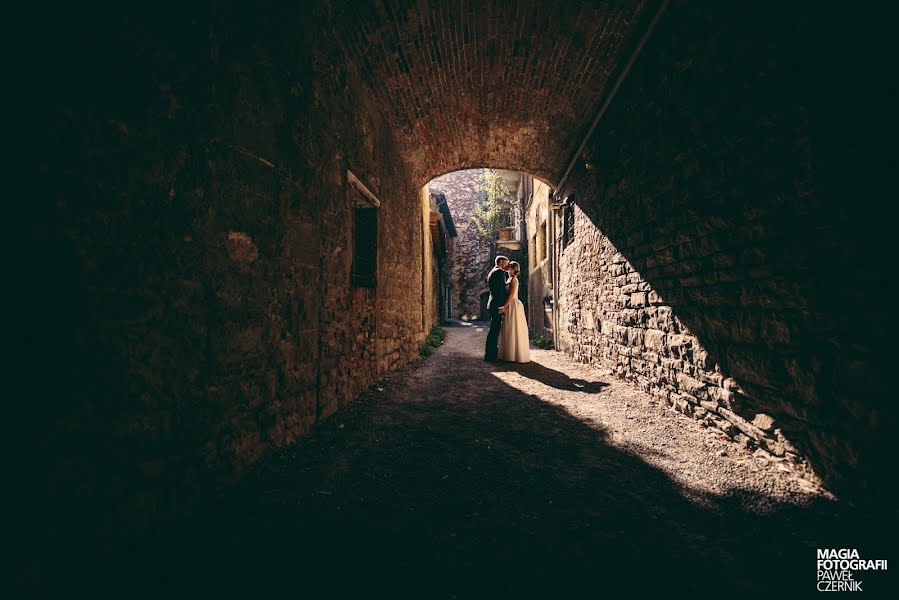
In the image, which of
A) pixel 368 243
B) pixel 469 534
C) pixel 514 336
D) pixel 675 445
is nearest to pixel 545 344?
pixel 514 336

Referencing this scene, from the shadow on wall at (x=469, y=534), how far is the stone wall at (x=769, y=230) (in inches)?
23.3

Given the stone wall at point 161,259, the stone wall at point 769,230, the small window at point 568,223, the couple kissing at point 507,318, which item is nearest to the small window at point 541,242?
the small window at point 568,223

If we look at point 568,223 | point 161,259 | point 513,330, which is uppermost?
point 568,223

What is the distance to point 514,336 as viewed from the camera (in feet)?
21.9

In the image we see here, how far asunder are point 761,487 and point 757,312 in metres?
1.05

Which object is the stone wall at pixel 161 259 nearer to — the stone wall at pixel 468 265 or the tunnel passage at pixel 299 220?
the tunnel passage at pixel 299 220

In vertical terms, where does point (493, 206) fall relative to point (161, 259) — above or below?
above

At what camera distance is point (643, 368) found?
394cm

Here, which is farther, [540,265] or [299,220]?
[540,265]

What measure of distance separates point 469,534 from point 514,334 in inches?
203

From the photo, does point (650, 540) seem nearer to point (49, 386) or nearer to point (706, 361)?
point (706, 361)

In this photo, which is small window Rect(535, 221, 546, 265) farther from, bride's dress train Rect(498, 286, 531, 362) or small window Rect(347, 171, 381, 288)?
small window Rect(347, 171, 381, 288)

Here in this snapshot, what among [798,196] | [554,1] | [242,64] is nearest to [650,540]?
[798,196]

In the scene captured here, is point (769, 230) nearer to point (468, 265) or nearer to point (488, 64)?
point (488, 64)
